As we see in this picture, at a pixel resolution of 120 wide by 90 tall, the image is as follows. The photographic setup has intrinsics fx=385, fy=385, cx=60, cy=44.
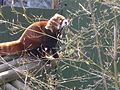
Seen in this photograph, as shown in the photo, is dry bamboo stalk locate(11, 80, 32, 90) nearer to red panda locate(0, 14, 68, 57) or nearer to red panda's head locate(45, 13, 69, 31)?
red panda locate(0, 14, 68, 57)

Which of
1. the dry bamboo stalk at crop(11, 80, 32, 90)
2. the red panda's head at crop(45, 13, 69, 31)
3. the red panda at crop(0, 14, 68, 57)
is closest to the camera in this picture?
the dry bamboo stalk at crop(11, 80, 32, 90)

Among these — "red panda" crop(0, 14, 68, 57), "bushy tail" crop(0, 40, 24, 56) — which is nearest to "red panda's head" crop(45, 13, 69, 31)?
"red panda" crop(0, 14, 68, 57)

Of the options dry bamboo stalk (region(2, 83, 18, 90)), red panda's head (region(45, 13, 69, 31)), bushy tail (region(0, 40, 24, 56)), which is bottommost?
dry bamboo stalk (region(2, 83, 18, 90))

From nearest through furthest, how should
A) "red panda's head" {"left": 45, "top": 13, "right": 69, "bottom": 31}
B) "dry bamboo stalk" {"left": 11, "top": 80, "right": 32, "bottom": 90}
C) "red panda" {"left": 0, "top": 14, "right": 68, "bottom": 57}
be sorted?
"dry bamboo stalk" {"left": 11, "top": 80, "right": 32, "bottom": 90}
"red panda's head" {"left": 45, "top": 13, "right": 69, "bottom": 31}
"red panda" {"left": 0, "top": 14, "right": 68, "bottom": 57}

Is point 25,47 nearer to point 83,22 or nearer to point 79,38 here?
point 83,22

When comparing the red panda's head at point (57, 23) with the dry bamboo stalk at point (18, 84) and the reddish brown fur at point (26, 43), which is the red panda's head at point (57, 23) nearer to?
the reddish brown fur at point (26, 43)

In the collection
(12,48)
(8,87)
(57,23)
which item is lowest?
(8,87)

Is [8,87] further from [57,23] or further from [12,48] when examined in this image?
[57,23]

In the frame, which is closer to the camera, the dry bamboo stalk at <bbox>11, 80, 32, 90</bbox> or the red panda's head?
the dry bamboo stalk at <bbox>11, 80, 32, 90</bbox>

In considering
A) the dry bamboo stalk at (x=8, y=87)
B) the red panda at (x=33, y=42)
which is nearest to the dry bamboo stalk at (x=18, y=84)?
the dry bamboo stalk at (x=8, y=87)

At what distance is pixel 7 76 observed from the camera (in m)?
3.71

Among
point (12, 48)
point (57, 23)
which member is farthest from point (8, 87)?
point (57, 23)

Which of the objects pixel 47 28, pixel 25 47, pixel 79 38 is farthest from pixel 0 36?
pixel 79 38

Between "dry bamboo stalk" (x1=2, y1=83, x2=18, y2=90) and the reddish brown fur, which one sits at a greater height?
the reddish brown fur
